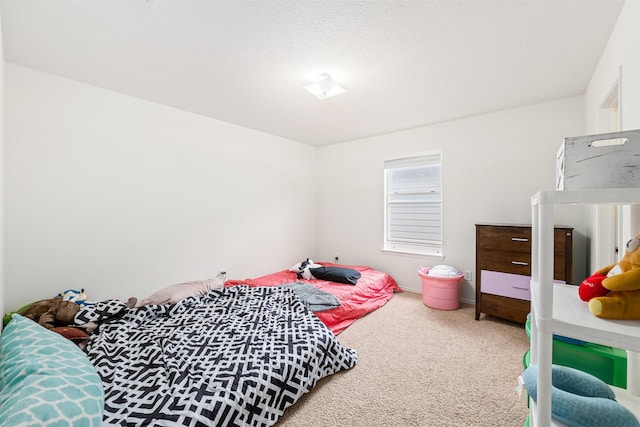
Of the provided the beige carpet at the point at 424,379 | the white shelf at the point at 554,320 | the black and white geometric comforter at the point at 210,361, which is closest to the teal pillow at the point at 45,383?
the black and white geometric comforter at the point at 210,361

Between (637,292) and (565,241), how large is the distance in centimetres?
225

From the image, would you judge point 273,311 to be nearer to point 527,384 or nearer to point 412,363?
point 412,363

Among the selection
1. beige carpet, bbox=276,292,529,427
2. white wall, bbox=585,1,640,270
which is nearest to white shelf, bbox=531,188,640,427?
white wall, bbox=585,1,640,270

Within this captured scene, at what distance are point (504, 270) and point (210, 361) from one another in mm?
2779

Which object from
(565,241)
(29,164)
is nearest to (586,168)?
(565,241)

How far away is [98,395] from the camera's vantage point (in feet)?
3.98

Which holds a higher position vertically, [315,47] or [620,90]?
[315,47]

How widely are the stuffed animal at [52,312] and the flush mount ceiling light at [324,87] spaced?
2616mm

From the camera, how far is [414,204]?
396cm

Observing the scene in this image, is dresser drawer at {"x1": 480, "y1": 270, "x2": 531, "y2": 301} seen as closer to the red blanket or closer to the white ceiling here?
the red blanket

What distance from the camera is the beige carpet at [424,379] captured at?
1.61 meters

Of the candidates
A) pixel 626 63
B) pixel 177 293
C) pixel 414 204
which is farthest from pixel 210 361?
pixel 414 204

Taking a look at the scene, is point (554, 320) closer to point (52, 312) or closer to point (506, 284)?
point (506, 284)

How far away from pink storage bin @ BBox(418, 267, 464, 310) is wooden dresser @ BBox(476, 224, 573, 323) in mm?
305
